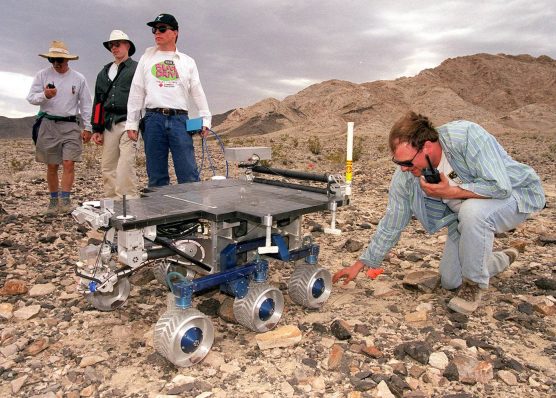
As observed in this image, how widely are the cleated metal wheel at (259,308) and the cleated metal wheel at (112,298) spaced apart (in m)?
1.09

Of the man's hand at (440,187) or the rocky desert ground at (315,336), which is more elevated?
the man's hand at (440,187)

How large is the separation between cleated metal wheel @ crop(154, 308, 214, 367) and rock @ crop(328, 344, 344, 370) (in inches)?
33.8

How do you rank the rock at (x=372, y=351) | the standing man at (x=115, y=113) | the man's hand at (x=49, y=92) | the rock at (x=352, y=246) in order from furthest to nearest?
the man's hand at (x=49, y=92) < the standing man at (x=115, y=113) < the rock at (x=352, y=246) < the rock at (x=372, y=351)

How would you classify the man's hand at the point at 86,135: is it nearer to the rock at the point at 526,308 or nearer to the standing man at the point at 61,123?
the standing man at the point at 61,123

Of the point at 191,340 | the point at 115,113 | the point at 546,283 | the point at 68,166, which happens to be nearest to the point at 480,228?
the point at 546,283

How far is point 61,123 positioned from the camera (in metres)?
7.61

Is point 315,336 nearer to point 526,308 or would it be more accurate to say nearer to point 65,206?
point 526,308

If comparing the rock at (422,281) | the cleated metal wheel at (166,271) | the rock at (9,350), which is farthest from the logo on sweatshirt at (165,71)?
the rock at (422,281)

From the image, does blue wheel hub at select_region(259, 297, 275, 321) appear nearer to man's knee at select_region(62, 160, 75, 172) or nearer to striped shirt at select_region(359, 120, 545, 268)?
striped shirt at select_region(359, 120, 545, 268)

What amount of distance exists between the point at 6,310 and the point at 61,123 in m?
4.18

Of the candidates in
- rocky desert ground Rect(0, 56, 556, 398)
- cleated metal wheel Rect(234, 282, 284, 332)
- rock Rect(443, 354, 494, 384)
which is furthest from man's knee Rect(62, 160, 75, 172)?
rock Rect(443, 354, 494, 384)


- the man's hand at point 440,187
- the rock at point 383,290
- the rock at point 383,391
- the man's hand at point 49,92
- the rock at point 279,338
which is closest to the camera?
the rock at point 383,391

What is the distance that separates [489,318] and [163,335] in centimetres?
269

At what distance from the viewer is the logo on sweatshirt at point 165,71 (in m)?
5.93
